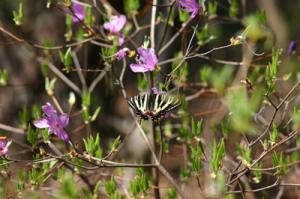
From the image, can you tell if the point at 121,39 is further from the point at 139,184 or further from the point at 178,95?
the point at 139,184

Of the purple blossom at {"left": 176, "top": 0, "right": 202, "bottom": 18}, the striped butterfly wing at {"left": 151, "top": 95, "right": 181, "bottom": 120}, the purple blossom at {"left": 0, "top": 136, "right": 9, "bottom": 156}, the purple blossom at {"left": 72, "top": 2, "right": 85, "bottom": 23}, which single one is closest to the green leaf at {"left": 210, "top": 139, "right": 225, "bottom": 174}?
the striped butterfly wing at {"left": 151, "top": 95, "right": 181, "bottom": 120}

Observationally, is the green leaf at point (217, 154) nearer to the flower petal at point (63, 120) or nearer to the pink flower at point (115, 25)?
the flower petal at point (63, 120)

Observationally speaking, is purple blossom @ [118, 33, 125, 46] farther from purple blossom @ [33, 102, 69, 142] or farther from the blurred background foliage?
purple blossom @ [33, 102, 69, 142]

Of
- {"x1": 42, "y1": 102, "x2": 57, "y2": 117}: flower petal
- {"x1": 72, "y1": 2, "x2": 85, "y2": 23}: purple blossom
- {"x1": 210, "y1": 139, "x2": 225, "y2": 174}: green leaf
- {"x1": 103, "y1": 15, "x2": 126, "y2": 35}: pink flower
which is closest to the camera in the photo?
{"x1": 210, "y1": 139, "x2": 225, "y2": 174}: green leaf

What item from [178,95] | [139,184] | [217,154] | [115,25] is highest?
[115,25]

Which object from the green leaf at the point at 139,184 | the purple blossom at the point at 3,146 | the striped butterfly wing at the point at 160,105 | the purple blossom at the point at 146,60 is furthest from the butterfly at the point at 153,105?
the purple blossom at the point at 3,146

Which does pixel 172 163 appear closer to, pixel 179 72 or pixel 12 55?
pixel 12 55

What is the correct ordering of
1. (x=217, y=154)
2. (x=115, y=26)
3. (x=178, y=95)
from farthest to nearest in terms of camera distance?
1. (x=115, y=26)
2. (x=178, y=95)
3. (x=217, y=154)

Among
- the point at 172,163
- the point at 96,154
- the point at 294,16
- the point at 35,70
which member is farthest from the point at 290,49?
the point at 294,16

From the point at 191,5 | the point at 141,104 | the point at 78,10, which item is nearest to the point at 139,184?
the point at 141,104
